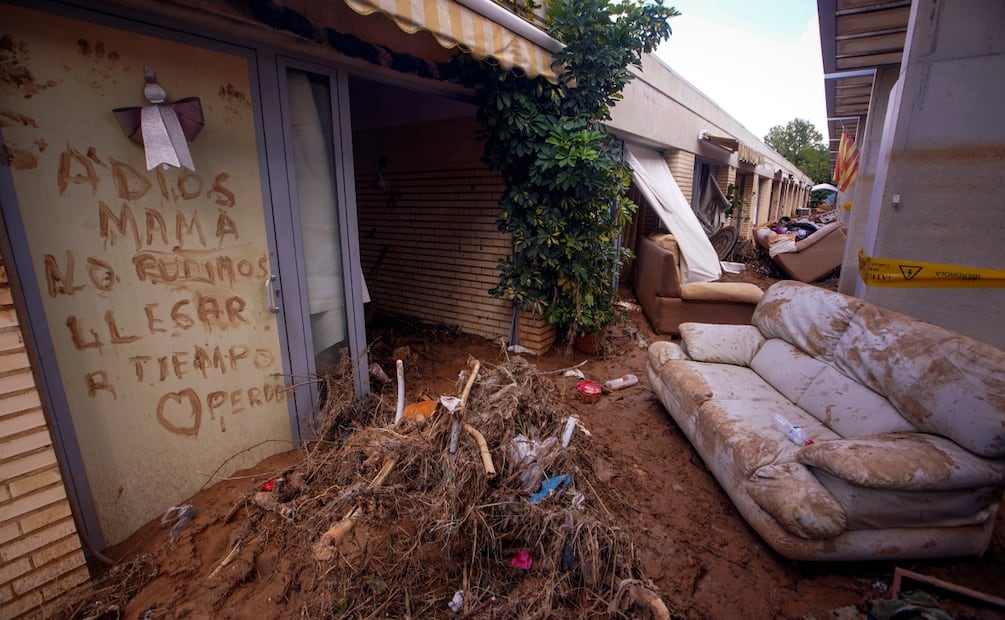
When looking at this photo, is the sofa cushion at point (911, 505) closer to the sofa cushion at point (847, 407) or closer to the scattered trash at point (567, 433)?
the sofa cushion at point (847, 407)

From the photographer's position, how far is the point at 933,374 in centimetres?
247

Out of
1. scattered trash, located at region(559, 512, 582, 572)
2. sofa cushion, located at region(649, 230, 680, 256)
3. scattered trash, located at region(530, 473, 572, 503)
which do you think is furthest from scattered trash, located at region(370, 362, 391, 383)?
sofa cushion, located at region(649, 230, 680, 256)

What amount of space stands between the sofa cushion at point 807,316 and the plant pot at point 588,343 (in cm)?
163

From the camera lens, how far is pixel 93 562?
2.21 metres

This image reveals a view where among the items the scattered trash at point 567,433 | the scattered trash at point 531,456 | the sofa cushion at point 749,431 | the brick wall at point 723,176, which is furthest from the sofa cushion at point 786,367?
the brick wall at point 723,176

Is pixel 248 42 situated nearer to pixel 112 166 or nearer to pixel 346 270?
pixel 112 166

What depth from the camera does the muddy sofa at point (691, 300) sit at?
5824 millimetres

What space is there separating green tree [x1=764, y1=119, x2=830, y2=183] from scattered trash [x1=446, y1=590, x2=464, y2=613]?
45.8 m

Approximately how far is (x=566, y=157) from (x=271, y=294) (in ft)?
8.99

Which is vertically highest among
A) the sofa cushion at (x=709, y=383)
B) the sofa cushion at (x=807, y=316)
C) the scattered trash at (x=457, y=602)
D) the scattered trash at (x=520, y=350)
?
the sofa cushion at (x=807, y=316)

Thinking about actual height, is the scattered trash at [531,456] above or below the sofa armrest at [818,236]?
below

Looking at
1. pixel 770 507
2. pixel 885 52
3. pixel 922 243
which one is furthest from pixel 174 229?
pixel 885 52

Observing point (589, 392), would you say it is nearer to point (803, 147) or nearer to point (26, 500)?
point (26, 500)

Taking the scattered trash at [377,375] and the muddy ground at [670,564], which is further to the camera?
the scattered trash at [377,375]
